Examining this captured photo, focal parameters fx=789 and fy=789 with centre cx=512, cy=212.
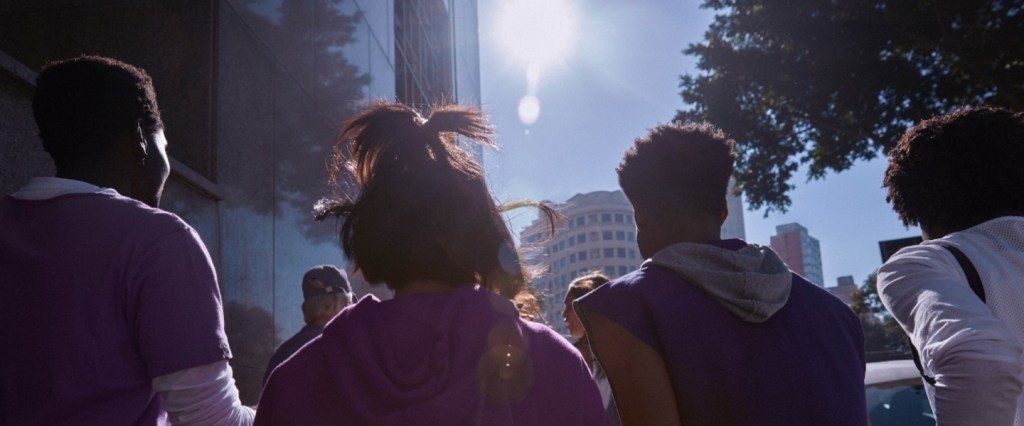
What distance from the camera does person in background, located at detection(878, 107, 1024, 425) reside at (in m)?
1.81

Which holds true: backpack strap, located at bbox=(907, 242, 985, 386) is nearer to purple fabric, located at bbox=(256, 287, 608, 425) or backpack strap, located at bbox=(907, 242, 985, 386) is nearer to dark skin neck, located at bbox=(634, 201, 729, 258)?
dark skin neck, located at bbox=(634, 201, 729, 258)

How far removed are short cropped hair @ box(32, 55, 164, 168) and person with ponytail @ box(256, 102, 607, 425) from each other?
0.61 metres

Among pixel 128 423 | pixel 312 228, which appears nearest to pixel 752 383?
pixel 128 423

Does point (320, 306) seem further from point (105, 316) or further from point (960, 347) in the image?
point (960, 347)

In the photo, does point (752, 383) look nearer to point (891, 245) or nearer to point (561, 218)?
point (561, 218)

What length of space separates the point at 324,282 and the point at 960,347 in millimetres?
3509

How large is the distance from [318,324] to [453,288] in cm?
310

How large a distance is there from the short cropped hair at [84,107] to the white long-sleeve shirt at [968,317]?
6.52 ft

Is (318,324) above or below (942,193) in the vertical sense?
below

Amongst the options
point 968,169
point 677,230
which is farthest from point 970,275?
point 677,230

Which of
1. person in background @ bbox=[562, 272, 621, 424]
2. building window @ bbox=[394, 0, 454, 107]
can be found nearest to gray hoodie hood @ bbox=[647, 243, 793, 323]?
person in background @ bbox=[562, 272, 621, 424]

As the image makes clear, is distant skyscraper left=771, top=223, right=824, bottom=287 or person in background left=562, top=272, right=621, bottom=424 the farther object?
distant skyscraper left=771, top=223, right=824, bottom=287

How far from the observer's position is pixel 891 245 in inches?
231

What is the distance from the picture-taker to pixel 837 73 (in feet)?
36.2
